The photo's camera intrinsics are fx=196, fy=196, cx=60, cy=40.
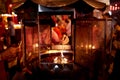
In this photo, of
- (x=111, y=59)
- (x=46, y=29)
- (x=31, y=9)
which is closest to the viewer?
(x=31, y=9)

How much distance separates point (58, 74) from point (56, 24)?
339 cm

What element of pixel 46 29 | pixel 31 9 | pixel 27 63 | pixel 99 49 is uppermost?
pixel 31 9

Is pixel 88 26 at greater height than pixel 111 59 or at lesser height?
greater

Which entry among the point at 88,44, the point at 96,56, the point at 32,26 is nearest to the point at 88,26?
the point at 88,44

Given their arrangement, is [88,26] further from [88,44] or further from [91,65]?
[91,65]

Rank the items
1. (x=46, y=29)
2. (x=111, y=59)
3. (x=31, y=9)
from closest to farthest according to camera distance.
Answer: (x=31, y=9), (x=111, y=59), (x=46, y=29)

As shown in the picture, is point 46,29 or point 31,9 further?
point 46,29

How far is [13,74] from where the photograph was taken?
978cm

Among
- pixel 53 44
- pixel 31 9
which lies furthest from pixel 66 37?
pixel 31 9

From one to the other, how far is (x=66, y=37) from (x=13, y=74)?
4035 mm

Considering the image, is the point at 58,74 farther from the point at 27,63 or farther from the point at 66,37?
the point at 66,37

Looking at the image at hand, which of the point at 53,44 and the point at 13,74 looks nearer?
the point at 13,74

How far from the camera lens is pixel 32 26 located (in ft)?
31.9

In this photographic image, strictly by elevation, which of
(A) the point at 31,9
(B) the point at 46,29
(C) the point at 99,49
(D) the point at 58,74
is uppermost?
(A) the point at 31,9
